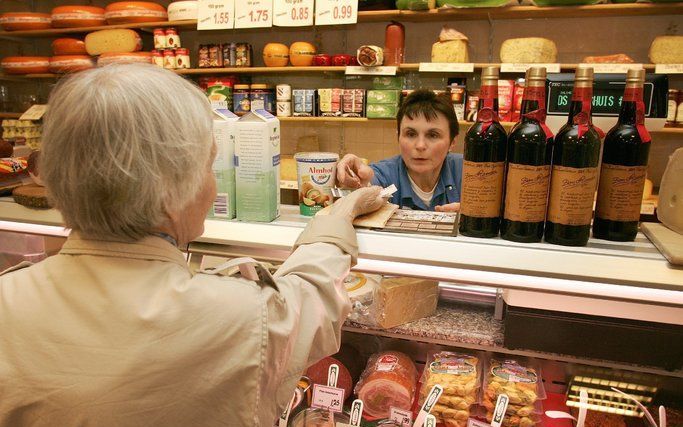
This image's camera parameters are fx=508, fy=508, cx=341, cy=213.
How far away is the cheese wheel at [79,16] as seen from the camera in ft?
16.5

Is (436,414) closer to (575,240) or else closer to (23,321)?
(575,240)

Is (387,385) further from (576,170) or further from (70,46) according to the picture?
(70,46)

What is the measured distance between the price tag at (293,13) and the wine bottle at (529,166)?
10.6 feet

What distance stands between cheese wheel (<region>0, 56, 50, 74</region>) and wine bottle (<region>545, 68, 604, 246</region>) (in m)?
5.66

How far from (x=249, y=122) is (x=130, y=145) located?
0.53 meters

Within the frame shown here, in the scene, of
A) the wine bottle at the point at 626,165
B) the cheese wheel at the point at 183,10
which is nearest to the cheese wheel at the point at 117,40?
the cheese wheel at the point at 183,10

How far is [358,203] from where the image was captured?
4.31 ft

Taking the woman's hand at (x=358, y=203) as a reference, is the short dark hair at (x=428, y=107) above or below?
above

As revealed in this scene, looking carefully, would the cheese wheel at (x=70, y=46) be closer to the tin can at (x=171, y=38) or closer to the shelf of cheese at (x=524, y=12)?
the tin can at (x=171, y=38)

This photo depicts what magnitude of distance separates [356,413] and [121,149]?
1.12 metres

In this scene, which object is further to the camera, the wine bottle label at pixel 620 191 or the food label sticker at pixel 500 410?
the food label sticker at pixel 500 410

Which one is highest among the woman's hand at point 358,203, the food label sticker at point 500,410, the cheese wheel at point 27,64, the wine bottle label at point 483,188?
the cheese wheel at point 27,64

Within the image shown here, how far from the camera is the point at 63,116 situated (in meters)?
0.81

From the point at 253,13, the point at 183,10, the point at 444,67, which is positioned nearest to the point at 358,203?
the point at 444,67
